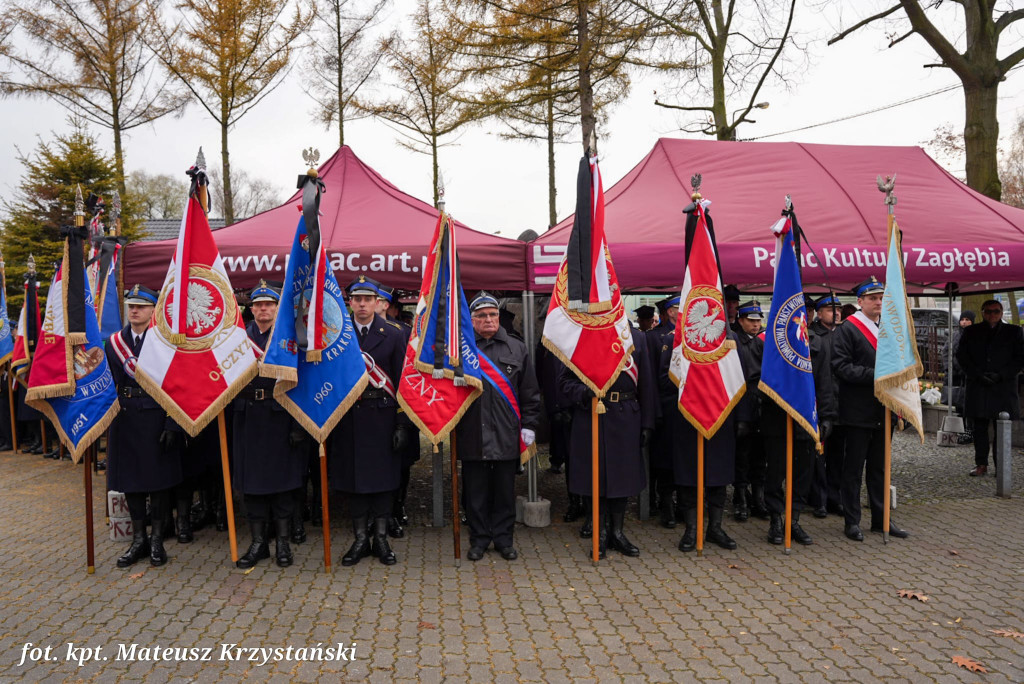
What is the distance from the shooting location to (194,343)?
469 cm

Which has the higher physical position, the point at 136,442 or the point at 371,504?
the point at 136,442

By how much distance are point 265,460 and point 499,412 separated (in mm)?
1709

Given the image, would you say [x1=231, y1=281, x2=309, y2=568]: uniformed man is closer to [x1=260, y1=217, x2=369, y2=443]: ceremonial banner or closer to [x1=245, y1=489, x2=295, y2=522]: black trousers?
[x1=245, y1=489, x2=295, y2=522]: black trousers

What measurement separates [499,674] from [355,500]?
204 cm

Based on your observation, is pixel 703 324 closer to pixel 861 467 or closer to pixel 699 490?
pixel 699 490

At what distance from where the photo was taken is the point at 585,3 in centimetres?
963

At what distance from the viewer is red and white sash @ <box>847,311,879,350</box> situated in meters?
5.71

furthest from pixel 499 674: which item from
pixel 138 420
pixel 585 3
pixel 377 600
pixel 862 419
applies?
pixel 585 3

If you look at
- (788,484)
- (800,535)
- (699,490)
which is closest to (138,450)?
(699,490)

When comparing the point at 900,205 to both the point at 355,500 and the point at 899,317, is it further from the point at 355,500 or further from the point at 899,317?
the point at 355,500

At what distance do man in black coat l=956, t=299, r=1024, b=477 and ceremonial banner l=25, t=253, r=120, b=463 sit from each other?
885 centimetres

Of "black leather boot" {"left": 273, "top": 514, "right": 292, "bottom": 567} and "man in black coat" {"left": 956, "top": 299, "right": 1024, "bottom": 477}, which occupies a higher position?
A: "man in black coat" {"left": 956, "top": 299, "right": 1024, "bottom": 477}

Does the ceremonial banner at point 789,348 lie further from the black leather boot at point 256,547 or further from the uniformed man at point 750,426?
the black leather boot at point 256,547

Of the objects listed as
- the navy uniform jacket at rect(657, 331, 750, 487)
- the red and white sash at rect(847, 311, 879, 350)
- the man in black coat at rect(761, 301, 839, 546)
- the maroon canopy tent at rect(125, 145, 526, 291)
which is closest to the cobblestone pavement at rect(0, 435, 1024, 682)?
the man in black coat at rect(761, 301, 839, 546)
